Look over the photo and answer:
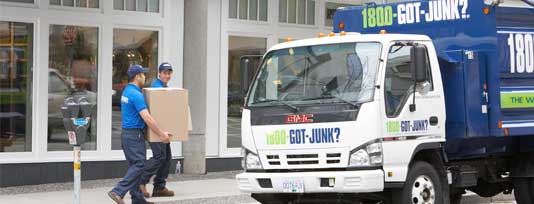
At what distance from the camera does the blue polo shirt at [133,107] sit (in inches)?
432

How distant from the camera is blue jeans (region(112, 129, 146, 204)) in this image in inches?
429

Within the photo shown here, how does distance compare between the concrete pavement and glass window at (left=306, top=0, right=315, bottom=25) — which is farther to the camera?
glass window at (left=306, top=0, right=315, bottom=25)

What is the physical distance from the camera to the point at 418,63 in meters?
9.52

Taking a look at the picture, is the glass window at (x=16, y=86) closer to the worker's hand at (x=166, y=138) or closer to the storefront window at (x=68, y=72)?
the storefront window at (x=68, y=72)

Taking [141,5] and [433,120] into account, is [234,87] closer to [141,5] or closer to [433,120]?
[141,5]

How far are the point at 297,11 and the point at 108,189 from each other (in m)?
5.79

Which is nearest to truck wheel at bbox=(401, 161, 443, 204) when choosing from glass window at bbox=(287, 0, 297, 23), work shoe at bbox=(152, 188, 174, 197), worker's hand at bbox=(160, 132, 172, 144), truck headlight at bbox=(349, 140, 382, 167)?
truck headlight at bbox=(349, 140, 382, 167)

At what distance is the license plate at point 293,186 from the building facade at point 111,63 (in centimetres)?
567

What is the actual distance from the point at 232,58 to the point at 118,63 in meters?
2.46

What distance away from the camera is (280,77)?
9.99 m

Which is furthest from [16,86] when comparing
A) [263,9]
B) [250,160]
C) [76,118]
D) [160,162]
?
[250,160]

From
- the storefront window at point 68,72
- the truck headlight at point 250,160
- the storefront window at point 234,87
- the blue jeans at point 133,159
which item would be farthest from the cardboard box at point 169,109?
the storefront window at point 234,87

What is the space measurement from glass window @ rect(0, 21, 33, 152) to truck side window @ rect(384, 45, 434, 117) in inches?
256

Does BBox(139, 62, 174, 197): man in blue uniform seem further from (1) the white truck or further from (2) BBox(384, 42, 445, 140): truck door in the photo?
(2) BBox(384, 42, 445, 140): truck door
